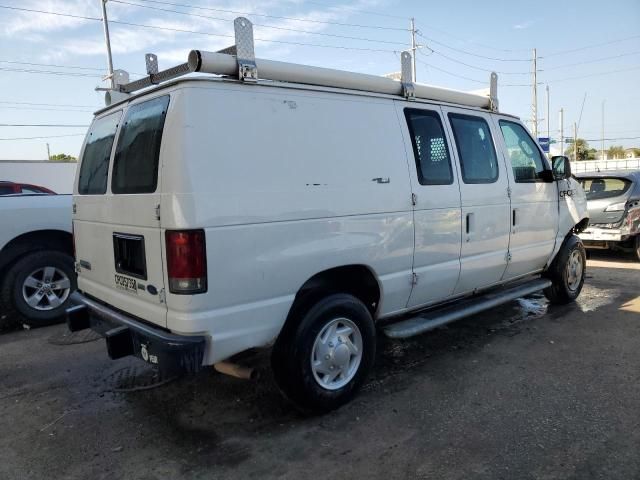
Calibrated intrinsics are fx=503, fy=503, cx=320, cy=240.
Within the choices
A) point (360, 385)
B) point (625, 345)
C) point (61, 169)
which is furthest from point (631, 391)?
point (61, 169)

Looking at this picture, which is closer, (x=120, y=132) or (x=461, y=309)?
(x=120, y=132)

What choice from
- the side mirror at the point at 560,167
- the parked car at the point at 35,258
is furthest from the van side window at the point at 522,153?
the parked car at the point at 35,258

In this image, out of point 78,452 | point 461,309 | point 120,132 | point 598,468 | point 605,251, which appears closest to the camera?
point 598,468

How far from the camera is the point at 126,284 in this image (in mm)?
3395

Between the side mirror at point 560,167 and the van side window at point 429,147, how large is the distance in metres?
1.91

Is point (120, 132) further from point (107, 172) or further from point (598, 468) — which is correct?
point (598, 468)

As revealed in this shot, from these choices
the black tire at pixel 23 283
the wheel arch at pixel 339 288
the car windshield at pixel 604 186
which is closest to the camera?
the wheel arch at pixel 339 288

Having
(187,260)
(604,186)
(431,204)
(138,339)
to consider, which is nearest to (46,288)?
(138,339)

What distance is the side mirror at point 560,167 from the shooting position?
18.1 feet

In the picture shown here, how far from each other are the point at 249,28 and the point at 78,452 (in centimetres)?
288

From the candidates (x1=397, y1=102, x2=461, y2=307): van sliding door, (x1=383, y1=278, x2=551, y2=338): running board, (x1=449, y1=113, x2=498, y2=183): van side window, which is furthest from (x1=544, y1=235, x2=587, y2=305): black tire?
(x1=397, y1=102, x2=461, y2=307): van sliding door

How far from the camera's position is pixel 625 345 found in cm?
473

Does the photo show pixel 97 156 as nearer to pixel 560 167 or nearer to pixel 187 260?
pixel 187 260

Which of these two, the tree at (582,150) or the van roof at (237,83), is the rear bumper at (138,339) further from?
the tree at (582,150)
